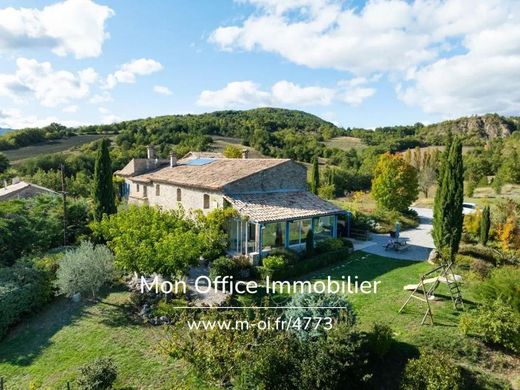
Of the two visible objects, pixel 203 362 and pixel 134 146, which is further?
pixel 134 146

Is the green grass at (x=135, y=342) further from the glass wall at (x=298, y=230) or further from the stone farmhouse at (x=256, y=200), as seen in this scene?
the glass wall at (x=298, y=230)

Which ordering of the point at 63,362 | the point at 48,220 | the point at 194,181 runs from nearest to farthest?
the point at 63,362 < the point at 48,220 < the point at 194,181

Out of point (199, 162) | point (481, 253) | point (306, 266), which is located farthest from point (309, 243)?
point (199, 162)

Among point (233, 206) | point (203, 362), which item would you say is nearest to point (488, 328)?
point (203, 362)

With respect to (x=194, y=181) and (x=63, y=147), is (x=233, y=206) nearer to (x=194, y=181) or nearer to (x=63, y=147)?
(x=194, y=181)

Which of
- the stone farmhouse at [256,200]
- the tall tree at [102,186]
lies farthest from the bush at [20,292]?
the stone farmhouse at [256,200]
